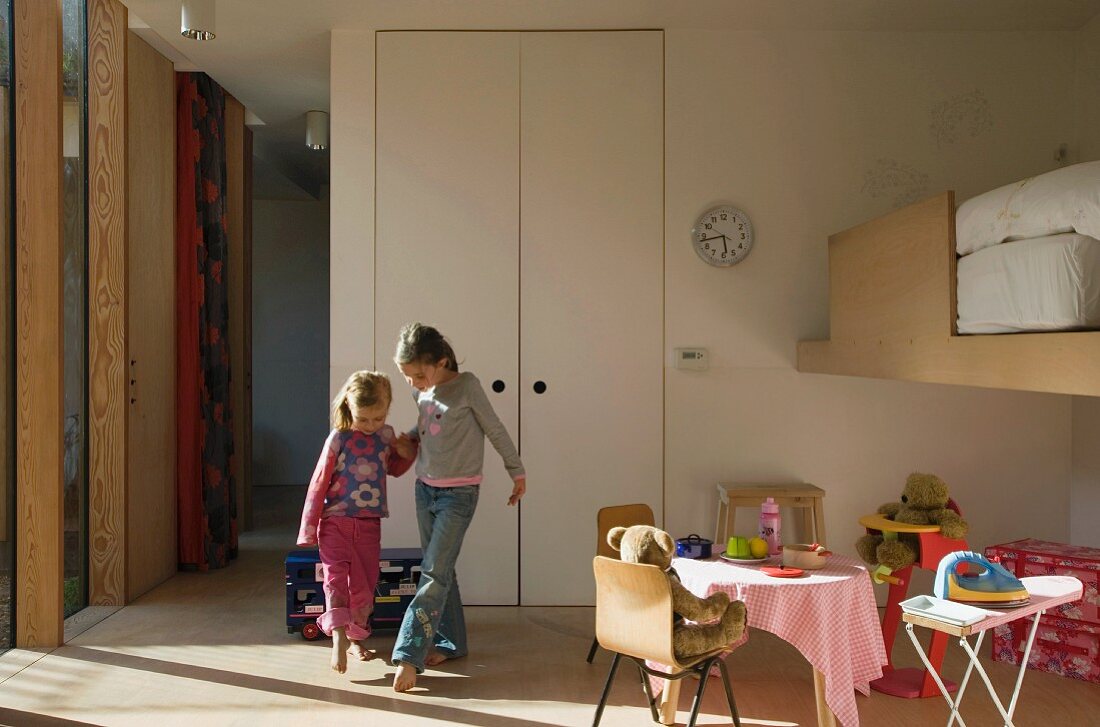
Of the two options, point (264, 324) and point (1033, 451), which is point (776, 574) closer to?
point (1033, 451)

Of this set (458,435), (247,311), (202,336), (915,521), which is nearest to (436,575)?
(458,435)

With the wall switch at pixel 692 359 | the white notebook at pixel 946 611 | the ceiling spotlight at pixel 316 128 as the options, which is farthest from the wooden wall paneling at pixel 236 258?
the white notebook at pixel 946 611

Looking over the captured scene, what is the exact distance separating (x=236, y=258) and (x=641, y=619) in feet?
12.7

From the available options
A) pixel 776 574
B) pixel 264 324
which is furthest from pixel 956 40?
pixel 264 324

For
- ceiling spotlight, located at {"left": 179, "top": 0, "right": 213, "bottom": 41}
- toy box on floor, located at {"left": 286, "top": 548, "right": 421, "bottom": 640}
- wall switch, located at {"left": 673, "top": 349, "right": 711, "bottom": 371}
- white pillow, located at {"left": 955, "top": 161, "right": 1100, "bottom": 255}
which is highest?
ceiling spotlight, located at {"left": 179, "top": 0, "right": 213, "bottom": 41}

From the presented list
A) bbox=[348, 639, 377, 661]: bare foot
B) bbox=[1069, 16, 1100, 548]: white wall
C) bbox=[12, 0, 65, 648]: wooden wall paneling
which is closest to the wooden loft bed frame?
bbox=[1069, 16, 1100, 548]: white wall

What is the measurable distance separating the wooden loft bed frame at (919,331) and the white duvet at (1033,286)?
5 centimetres

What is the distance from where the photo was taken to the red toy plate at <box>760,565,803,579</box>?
9.60 ft

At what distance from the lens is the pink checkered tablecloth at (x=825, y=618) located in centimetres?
279

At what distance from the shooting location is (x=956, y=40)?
4367mm

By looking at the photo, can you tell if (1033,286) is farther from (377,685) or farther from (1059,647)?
(377,685)

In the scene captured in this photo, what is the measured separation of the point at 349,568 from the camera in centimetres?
358

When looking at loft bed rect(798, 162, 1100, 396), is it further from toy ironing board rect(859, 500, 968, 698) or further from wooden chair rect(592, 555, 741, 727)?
wooden chair rect(592, 555, 741, 727)

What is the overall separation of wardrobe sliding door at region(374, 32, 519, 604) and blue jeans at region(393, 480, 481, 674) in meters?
0.83
